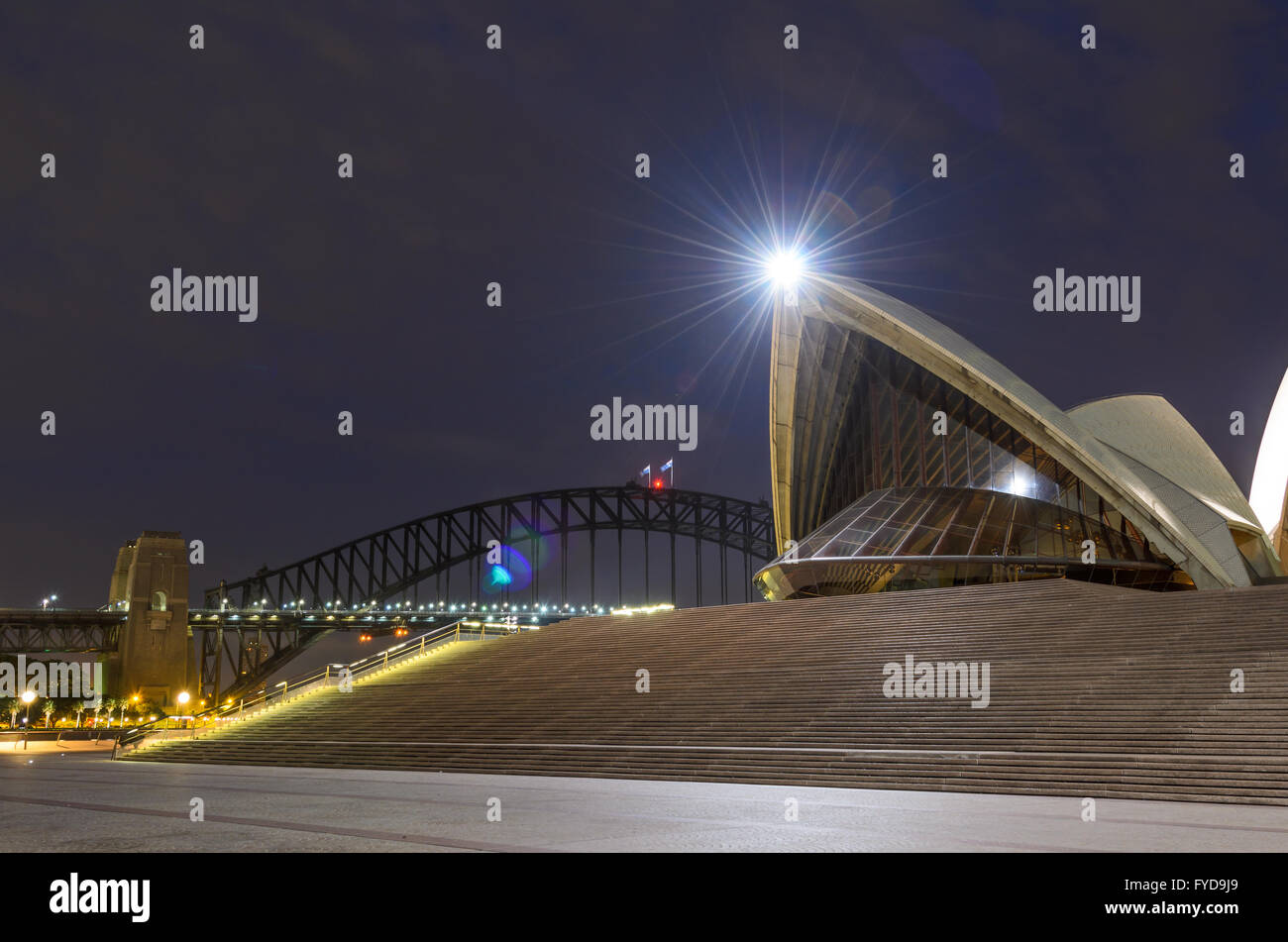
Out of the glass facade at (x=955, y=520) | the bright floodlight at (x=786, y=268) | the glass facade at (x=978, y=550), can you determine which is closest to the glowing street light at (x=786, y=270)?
the bright floodlight at (x=786, y=268)

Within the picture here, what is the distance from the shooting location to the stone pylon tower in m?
59.1

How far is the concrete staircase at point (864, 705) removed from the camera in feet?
45.4

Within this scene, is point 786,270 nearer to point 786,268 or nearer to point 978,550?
point 786,268

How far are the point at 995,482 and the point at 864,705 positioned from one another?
18.4 m

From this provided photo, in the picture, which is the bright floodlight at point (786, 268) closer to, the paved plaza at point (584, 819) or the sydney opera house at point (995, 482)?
the sydney opera house at point (995, 482)

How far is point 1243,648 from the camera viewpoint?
16469 mm

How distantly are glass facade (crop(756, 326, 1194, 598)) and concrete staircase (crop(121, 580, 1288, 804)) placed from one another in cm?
592

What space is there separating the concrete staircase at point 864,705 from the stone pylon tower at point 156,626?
Answer: 38.0 metres

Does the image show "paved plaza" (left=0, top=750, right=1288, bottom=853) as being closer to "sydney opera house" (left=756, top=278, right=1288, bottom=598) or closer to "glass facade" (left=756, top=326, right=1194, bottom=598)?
"glass facade" (left=756, top=326, right=1194, bottom=598)

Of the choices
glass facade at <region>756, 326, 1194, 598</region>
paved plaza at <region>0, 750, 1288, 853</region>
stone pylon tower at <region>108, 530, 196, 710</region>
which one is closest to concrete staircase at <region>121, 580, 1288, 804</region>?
paved plaza at <region>0, 750, 1288, 853</region>
